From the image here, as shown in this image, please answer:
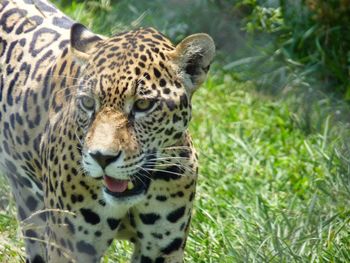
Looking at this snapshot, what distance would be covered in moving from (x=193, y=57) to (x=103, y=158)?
0.76 m

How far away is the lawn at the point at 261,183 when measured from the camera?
21.3 feet

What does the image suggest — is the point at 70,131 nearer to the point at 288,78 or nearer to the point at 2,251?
the point at 2,251

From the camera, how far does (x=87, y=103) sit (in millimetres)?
5078

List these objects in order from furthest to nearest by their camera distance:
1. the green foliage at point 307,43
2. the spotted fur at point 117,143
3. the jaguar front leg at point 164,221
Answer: the green foliage at point 307,43
the jaguar front leg at point 164,221
the spotted fur at point 117,143

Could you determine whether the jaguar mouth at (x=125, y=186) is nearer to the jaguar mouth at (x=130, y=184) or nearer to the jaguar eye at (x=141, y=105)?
the jaguar mouth at (x=130, y=184)

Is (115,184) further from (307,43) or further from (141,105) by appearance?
(307,43)

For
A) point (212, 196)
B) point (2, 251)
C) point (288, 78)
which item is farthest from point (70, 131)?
point (288, 78)

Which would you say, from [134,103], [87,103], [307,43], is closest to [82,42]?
[87,103]

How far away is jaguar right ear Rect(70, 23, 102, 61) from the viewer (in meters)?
5.38

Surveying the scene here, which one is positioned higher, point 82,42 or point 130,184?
point 82,42

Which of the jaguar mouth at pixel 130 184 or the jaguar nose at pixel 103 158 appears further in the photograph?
the jaguar mouth at pixel 130 184

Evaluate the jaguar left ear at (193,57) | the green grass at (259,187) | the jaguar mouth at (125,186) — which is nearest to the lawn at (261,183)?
the green grass at (259,187)

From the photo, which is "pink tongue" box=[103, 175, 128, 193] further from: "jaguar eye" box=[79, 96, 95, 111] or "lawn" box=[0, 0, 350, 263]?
"lawn" box=[0, 0, 350, 263]

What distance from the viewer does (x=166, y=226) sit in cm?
540
